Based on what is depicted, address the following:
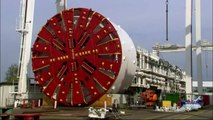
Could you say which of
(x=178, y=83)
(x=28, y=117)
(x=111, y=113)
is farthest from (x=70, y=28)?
(x=178, y=83)

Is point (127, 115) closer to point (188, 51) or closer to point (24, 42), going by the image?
point (24, 42)

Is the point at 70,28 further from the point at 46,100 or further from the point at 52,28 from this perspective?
the point at 46,100

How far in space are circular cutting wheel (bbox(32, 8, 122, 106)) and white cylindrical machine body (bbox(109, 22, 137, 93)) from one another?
99 cm

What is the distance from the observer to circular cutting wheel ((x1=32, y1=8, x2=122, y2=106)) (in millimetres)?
35438

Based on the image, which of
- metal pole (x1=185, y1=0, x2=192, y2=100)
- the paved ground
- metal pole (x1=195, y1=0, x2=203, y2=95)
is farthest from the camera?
metal pole (x1=195, y1=0, x2=203, y2=95)

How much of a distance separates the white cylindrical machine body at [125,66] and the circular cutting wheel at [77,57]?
990 mm

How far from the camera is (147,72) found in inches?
2090

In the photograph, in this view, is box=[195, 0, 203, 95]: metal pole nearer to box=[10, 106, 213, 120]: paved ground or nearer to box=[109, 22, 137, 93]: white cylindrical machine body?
box=[109, 22, 137, 93]: white cylindrical machine body

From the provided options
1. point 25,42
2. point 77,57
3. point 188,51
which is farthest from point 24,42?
point 188,51

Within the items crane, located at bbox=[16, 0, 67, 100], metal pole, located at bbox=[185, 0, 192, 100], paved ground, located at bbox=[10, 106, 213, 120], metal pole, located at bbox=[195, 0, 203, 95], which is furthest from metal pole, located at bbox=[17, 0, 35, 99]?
metal pole, located at bbox=[195, 0, 203, 95]

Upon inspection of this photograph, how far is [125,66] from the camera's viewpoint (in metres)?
36.9

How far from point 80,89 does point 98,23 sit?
22.0 feet

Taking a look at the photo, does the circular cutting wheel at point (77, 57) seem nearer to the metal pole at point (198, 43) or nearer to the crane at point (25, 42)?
the crane at point (25, 42)

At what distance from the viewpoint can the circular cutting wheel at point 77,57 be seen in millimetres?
35438
